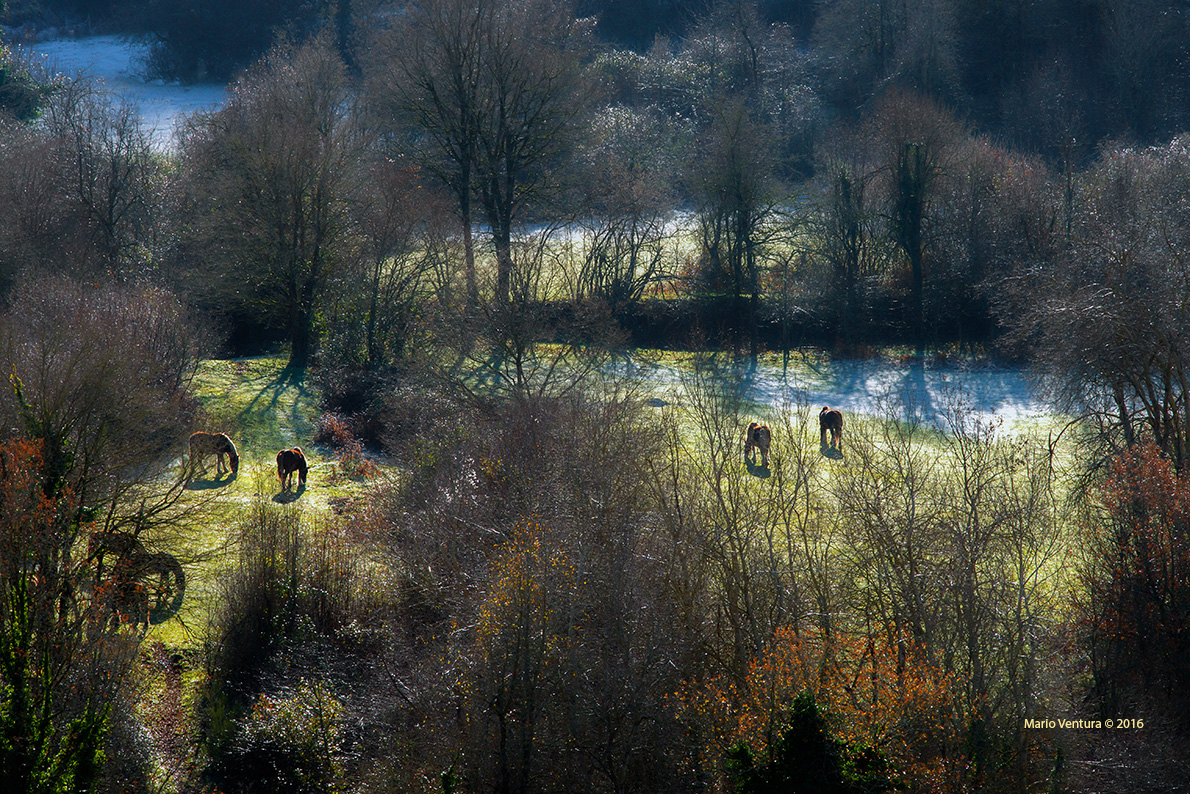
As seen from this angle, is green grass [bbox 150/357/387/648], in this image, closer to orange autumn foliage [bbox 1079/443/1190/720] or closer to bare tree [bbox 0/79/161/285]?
bare tree [bbox 0/79/161/285]

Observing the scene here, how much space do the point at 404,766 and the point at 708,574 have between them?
6.44 meters

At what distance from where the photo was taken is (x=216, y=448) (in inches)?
951

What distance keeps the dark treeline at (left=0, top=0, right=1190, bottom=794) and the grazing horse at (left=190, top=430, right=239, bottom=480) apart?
2.73 ft

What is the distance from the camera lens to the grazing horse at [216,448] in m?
21.2

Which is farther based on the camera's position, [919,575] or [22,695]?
[919,575]

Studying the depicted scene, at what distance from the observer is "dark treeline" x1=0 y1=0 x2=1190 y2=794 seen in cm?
1465

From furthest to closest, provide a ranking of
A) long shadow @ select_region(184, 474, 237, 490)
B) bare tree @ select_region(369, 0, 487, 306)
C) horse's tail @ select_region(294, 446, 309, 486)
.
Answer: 1. bare tree @ select_region(369, 0, 487, 306)
2. long shadow @ select_region(184, 474, 237, 490)
3. horse's tail @ select_region(294, 446, 309, 486)

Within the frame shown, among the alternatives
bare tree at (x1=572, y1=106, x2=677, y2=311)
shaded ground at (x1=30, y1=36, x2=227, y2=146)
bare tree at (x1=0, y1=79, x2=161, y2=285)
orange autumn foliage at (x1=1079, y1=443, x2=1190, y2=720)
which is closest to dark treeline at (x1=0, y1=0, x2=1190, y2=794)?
orange autumn foliage at (x1=1079, y1=443, x2=1190, y2=720)

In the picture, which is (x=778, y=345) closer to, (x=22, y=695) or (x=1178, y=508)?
(x=1178, y=508)

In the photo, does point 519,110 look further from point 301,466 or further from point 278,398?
point 301,466

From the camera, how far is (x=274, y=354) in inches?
1503

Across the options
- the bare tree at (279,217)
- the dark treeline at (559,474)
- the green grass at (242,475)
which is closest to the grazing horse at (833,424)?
the dark treeline at (559,474)

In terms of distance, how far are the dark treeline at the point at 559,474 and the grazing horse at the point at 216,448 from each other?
2.73 feet

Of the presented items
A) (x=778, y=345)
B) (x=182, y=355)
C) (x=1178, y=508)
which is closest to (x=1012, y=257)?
(x=778, y=345)
